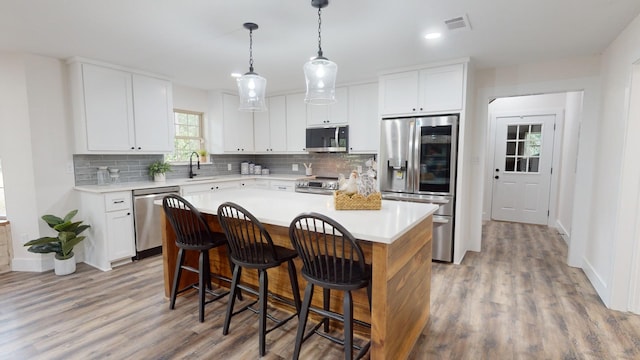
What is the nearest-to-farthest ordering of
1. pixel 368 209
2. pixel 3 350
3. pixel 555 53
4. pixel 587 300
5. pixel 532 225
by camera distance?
pixel 3 350
pixel 368 209
pixel 587 300
pixel 555 53
pixel 532 225

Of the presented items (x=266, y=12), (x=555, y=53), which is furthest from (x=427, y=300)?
(x=555, y=53)

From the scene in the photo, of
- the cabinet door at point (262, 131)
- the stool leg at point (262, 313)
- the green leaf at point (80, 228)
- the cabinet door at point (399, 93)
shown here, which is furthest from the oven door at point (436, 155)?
the green leaf at point (80, 228)

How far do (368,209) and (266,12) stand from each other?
166cm

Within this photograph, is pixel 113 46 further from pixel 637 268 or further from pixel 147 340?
pixel 637 268

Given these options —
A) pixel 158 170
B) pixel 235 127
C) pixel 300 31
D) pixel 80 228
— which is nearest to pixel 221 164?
pixel 235 127

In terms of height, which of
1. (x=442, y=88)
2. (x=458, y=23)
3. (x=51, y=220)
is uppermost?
(x=458, y=23)

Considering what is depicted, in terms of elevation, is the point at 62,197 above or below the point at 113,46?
below

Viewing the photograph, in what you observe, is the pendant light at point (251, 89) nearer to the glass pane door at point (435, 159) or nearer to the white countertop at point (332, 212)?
the white countertop at point (332, 212)

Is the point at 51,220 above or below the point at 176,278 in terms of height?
above

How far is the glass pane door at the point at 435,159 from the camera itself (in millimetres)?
3727

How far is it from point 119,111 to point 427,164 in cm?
376

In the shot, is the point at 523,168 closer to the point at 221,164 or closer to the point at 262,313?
the point at 221,164

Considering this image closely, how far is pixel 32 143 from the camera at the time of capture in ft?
11.4

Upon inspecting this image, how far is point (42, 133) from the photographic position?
3523mm
